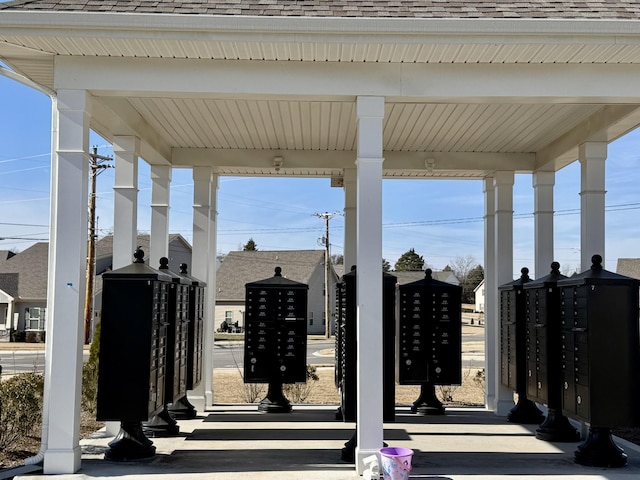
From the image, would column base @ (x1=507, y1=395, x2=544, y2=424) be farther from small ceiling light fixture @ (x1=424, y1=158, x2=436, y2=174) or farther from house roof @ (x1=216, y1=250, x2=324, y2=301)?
house roof @ (x1=216, y1=250, x2=324, y2=301)

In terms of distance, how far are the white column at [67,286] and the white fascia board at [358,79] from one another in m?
0.45

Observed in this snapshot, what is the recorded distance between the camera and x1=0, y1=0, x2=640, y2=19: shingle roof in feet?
17.6

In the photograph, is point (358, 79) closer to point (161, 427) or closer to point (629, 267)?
point (161, 427)

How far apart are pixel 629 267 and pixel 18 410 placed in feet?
93.9

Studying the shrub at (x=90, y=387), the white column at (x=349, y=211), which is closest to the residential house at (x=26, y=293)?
the shrub at (x=90, y=387)

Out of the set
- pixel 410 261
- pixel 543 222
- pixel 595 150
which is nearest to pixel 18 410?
pixel 543 222

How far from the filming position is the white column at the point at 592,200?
24.3 feet

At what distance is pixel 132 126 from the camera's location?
7.26 metres

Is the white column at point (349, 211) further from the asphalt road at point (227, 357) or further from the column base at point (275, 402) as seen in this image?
the asphalt road at point (227, 357)

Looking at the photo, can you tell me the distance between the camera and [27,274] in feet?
116

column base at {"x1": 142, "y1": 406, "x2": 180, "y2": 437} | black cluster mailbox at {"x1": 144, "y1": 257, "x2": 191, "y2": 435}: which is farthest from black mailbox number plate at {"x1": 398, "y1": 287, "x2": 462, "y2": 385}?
column base at {"x1": 142, "y1": 406, "x2": 180, "y2": 437}

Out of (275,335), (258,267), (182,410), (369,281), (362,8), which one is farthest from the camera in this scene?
(258,267)

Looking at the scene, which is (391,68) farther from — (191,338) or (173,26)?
(191,338)

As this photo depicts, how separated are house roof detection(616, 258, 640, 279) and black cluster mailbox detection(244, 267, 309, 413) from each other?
23.8 m
